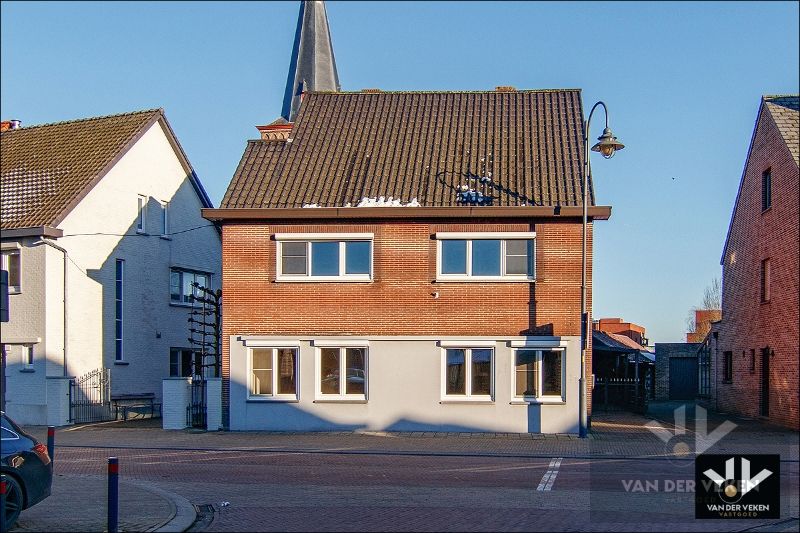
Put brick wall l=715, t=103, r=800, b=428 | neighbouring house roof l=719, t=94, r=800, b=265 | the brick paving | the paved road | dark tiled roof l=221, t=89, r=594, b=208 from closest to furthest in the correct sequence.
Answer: the paved road
the brick paving
neighbouring house roof l=719, t=94, r=800, b=265
brick wall l=715, t=103, r=800, b=428
dark tiled roof l=221, t=89, r=594, b=208

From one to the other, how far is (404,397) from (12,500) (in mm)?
13393

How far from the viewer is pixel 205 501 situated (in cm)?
1359

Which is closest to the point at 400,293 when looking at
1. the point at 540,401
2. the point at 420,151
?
the point at 540,401

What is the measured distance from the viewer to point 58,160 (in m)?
31.0

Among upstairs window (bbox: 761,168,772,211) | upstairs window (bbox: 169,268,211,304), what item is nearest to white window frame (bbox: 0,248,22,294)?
upstairs window (bbox: 169,268,211,304)

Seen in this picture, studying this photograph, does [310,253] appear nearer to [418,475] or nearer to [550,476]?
[418,475]

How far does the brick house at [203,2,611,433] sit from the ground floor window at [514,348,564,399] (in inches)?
1.1

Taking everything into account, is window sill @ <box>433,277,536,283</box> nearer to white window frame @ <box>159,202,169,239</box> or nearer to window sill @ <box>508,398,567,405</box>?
window sill @ <box>508,398,567,405</box>

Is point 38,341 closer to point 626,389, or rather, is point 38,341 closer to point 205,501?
point 205,501

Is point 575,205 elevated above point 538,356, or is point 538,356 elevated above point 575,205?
point 575,205

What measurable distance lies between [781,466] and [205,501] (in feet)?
26.7

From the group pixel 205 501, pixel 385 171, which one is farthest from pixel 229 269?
pixel 205 501

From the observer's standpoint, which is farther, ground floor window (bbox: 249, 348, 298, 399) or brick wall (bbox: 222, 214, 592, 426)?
ground floor window (bbox: 249, 348, 298, 399)

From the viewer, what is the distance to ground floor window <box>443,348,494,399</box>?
926 inches
